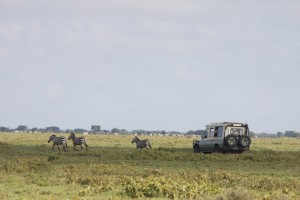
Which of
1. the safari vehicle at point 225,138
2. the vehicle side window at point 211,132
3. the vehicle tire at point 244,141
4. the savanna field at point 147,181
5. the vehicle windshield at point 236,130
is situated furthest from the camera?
the vehicle side window at point 211,132

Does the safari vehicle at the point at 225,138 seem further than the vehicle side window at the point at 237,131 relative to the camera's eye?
No

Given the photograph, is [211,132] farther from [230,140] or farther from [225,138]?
[230,140]

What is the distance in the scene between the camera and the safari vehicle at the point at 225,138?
40.1 meters

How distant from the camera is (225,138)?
131 feet

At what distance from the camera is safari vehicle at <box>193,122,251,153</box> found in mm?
40062

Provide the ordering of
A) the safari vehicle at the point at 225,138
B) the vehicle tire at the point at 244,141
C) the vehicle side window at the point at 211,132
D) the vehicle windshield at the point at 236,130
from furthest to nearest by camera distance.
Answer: the vehicle side window at the point at 211,132 < the vehicle windshield at the point at 236,130 < the vehicle tire at the point at 244,141 < the safari vehicle at the point at 225,138

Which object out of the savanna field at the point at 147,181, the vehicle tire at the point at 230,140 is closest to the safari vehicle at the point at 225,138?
the vehicle tire at the point at 230,140

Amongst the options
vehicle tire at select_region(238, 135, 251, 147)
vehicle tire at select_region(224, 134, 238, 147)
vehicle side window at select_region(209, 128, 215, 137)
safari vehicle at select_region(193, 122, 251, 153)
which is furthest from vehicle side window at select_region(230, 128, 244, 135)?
vehicle side window at select_region(209, 128, 215, 137)

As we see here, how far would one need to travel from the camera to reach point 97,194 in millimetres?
18469

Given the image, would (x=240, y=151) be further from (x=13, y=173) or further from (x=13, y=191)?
(x=13, y=191)

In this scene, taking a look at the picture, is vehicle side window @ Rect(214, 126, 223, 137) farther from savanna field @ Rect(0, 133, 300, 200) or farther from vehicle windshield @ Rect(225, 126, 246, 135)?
savanna field @ Rect(0, 133, 300, 200)

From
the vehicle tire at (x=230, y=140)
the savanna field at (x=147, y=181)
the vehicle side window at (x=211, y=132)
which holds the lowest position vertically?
the savanna field at (x=147, y=181)

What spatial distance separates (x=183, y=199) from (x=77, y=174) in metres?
7.80

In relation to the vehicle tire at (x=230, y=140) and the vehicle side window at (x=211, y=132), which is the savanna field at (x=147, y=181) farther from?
the vehicle side window at (x=211, y=132)
